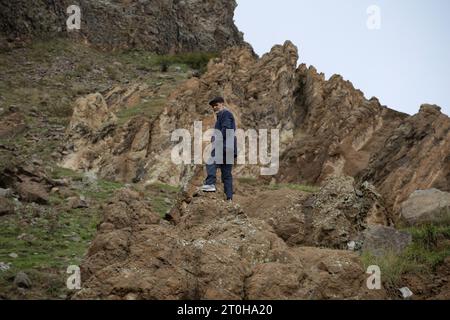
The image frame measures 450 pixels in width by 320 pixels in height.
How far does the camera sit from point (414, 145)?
1906 cm

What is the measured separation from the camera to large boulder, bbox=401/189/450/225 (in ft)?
42.1

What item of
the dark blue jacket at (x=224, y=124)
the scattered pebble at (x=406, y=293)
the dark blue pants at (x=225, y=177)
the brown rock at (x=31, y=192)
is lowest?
the scattered pebble at (x=406, y=293)

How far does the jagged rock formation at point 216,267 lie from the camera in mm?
7906

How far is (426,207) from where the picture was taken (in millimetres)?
13344

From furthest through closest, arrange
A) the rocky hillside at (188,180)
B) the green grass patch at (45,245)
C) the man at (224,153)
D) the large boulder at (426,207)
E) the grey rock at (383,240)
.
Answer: the large boulder at (426,207)
the man at (224,153)
the grey rock at (383,240)
the green grass patch at (45,245)
the rocky hillside at (188,180)

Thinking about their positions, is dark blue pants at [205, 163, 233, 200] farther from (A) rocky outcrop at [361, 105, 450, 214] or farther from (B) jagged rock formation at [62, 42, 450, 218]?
(B) jagged rock formation at [62, 42, 450, 218]

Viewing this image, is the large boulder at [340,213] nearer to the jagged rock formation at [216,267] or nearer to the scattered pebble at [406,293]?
the jagged rock formation at [216,267]

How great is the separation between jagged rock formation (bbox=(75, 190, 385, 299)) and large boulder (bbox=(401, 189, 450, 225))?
3949 millimetres

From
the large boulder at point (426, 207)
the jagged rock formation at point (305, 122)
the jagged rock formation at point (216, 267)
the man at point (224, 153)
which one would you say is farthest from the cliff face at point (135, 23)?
the jagged rock formation at point (216, 267)

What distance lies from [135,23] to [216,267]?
37.8 m

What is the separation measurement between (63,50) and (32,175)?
73.6 feet

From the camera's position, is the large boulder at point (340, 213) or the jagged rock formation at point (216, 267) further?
the large boulder at point (340, 213)

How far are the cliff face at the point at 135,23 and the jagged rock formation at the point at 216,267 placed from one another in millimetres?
32109

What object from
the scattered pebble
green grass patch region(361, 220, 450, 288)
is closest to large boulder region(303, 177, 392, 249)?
green grass patch region(361, 220, 450, 288)
